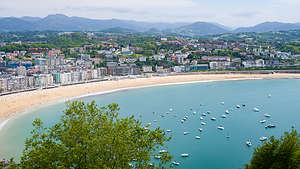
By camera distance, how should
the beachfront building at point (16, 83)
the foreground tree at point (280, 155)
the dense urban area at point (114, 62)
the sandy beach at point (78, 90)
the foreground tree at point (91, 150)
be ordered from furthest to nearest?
the dense urban area at point (114, 62) → the beachfront building at point (16, 83) → the sandy beach at point (78, 90) → the foreground tree at point (280, 155) → the foreground tree at point (91, 150)

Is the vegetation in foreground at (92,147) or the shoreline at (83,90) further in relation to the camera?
the shoreline at (83,90)

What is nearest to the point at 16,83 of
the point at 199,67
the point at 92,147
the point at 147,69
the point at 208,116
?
the point at 147,69

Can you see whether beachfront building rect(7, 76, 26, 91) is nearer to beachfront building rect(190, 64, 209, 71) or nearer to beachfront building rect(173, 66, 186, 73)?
beachfront building rect(173, 66, 186, 73)

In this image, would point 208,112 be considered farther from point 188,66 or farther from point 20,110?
point 188,66

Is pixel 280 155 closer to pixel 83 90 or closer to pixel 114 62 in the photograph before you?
pixel 83 90

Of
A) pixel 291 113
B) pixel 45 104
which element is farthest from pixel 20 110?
pixel 291 113

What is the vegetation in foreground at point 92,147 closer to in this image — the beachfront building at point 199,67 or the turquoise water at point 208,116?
the turquoise water at point 208,116

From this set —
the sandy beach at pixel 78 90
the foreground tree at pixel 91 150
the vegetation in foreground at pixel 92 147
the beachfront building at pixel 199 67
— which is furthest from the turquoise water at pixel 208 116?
the beachfront building at pixel 199 67

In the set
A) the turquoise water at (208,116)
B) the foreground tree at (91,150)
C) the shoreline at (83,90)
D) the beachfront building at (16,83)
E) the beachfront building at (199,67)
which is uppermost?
the foreground tree at (91,150)
